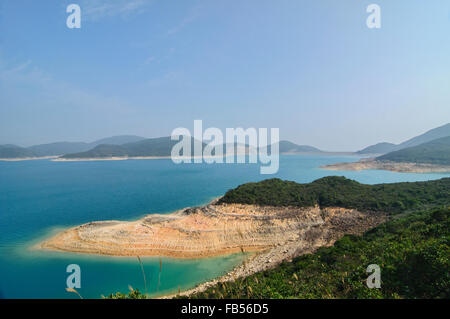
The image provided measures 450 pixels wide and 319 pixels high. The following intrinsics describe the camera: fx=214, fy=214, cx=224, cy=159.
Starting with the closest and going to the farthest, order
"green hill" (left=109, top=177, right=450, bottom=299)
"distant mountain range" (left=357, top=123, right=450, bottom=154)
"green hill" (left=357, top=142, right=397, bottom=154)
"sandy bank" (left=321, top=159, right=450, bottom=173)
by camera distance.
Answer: "green hill" (left=109, top=177, right=450, bottom=299)
"sandy bank" (left=321, top=159, right=450, bottom=173)
"distant mountain range" (left=357, top=123, right=450, bottom=154)
"green hill" (left=357, top=142, right=397, bottom=154)

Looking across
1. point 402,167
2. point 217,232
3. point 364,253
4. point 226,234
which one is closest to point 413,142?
point 402,167

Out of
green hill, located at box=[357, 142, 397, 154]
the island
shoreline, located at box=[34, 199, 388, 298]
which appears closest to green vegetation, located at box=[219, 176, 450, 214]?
shoreline, located at box=[34, 199, 388, 298]

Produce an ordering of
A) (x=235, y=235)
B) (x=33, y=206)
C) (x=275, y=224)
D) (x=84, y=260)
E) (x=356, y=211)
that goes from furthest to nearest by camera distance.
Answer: (x=33, y=206) < (x=356, y=211) < (x=275, y=224) < (x=235, y=235) < (x=84, y=260)

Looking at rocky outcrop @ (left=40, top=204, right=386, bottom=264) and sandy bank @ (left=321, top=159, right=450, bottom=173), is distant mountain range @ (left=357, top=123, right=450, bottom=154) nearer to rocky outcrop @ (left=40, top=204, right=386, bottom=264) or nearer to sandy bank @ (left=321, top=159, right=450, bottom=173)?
sandy bank @ (left=321, top=159, right=450, bottom=173)

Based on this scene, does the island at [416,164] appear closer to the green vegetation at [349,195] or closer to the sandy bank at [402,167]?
the sandy bank at [402,167]

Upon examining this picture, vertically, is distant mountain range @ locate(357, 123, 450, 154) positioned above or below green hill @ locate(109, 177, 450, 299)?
above
